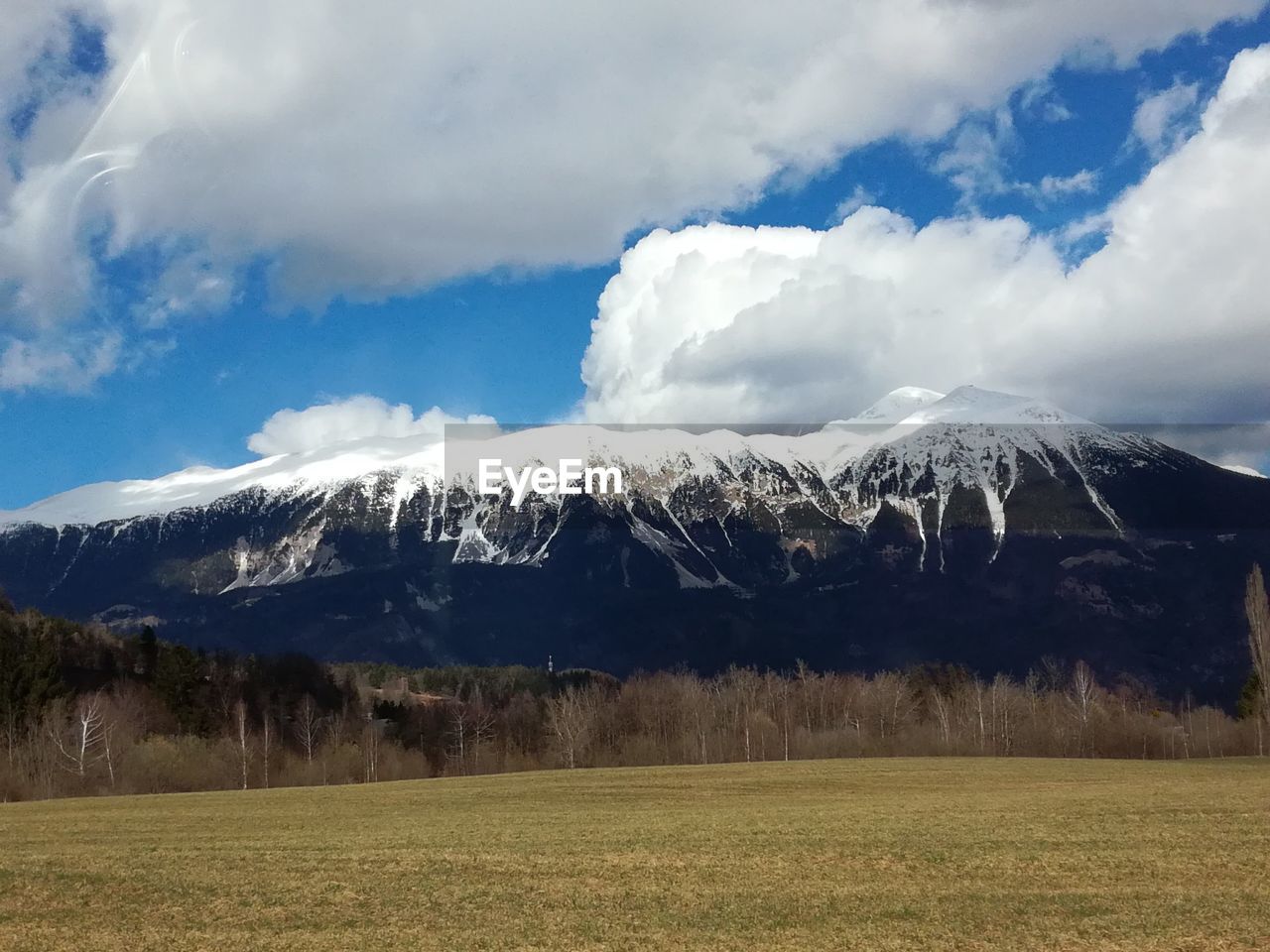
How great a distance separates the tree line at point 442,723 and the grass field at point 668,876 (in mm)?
49477

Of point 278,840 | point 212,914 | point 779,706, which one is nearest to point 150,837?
point 278,840

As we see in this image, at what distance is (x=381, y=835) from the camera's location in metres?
42.8

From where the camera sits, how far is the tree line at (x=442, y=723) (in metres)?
102

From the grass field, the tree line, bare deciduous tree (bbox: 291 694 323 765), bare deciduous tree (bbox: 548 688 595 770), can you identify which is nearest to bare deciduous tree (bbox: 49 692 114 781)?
the tree line

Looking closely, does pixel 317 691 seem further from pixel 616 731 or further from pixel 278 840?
pixel 278 840

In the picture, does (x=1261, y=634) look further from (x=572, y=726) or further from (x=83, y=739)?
(x=83, y=739)

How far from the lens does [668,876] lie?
3128cm

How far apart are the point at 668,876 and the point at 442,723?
135 meters

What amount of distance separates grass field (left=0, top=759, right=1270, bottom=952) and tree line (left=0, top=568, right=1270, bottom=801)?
49.5m

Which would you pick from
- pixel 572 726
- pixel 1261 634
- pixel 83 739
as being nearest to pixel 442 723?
pixel 572 726

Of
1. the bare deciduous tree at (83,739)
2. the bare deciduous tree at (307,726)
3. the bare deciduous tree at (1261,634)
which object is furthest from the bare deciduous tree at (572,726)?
the bare deciduous tree at (1261,634)

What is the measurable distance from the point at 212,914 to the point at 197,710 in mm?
103899

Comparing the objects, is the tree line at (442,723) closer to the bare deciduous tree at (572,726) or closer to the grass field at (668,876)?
the bare deciduous tree at (572,726)

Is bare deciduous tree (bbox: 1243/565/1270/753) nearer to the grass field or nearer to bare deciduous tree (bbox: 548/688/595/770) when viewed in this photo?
the grass field
